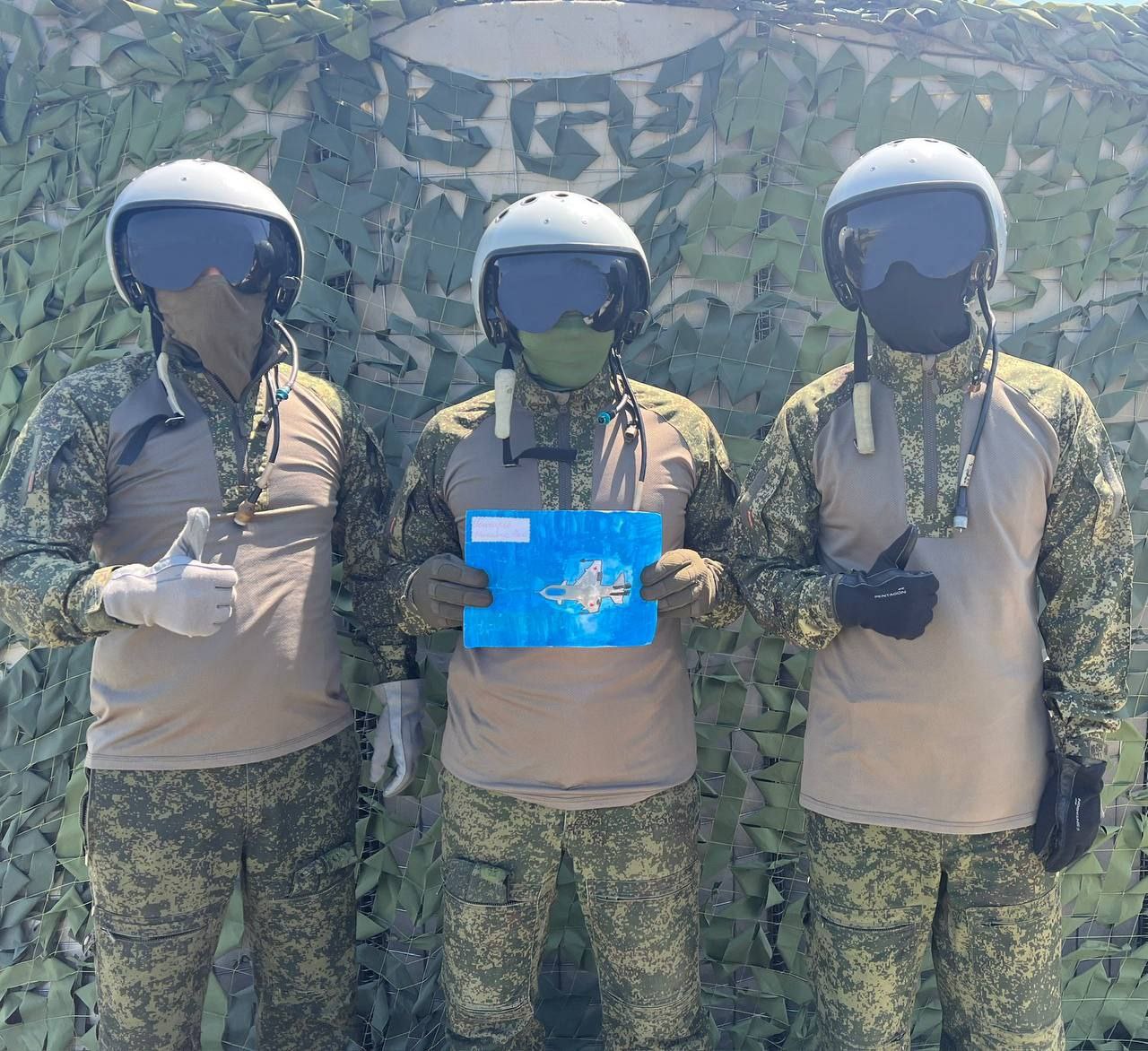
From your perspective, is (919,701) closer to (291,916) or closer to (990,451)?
(990,451)

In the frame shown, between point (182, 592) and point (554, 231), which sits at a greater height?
point (554, 231)

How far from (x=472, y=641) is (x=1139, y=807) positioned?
2.32m

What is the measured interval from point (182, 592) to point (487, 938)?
1.14m

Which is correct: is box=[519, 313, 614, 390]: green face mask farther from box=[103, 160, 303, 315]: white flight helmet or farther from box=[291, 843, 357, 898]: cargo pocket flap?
box=[291, 843, 357, 898]: cargo pocket flap

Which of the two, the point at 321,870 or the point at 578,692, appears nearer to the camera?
the point at 578,692

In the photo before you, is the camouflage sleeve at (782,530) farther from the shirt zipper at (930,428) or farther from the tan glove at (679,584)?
the shirt zipper at (930,428)

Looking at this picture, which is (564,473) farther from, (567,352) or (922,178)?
(922,178)

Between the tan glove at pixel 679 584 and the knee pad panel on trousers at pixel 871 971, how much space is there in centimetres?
80

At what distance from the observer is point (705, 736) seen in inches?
122

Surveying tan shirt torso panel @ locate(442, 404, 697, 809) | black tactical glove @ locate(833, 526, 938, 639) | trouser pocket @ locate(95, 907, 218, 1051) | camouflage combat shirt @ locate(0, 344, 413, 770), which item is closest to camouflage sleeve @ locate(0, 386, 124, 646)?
camouflage combat shirt @ locate(0, 344, 413, 770)

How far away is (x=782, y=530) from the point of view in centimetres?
229

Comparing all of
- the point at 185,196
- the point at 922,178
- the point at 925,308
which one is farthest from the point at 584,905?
the point at 185,196

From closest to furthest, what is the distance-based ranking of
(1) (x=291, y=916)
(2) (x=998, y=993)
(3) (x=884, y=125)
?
(2) (x=998, y=993)
(1) (x=291, y=916)
(3) (x=884, y=125)

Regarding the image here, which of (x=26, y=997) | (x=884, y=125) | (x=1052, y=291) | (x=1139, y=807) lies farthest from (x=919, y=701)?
(x=26, y=997)
